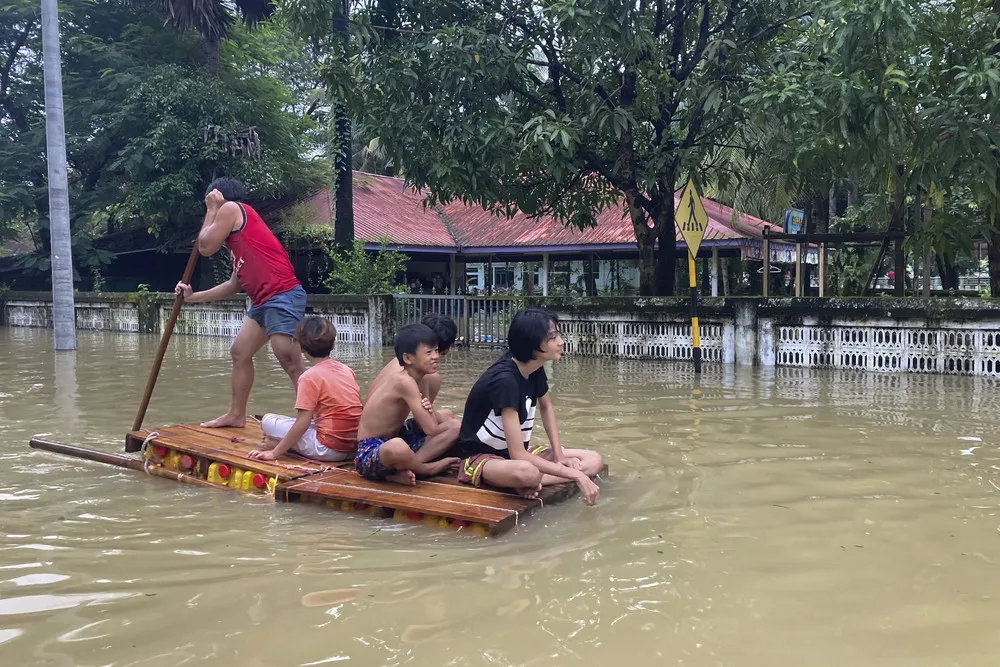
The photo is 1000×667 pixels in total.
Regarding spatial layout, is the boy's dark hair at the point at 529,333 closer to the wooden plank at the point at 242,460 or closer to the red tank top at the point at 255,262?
the wooden plank at the point at 242,460

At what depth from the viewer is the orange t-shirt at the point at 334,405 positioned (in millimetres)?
5281

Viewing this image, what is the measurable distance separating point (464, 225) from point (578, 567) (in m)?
21.7

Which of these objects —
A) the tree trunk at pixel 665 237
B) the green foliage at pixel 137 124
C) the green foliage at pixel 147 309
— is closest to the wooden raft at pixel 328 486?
the tree trunk at pixel 665 237

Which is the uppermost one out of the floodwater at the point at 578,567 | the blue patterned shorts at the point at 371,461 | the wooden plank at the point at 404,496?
the blue patterned shorts at the point at 371,461

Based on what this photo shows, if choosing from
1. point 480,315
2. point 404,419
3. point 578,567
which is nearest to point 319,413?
point 404,419

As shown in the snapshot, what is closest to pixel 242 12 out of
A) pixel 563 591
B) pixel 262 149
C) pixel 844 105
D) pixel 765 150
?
pixel 262 149

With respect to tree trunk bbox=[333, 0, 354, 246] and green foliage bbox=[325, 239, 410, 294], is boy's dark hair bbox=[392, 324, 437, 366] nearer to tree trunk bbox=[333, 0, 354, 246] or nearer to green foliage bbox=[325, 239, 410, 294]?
green foliage bbox=[325, 239, 410, 294]

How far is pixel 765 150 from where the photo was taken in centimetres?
1248

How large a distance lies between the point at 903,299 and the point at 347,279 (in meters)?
10.6

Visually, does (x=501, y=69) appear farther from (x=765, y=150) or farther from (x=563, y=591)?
(x=563, y=591)

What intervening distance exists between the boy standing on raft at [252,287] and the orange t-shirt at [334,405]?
79 centimetres

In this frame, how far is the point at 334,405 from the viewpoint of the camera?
5.35 metres

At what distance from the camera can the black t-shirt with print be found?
4.68 m

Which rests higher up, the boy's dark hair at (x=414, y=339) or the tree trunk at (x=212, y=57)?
the tree trunk at (x=212, y=57)
